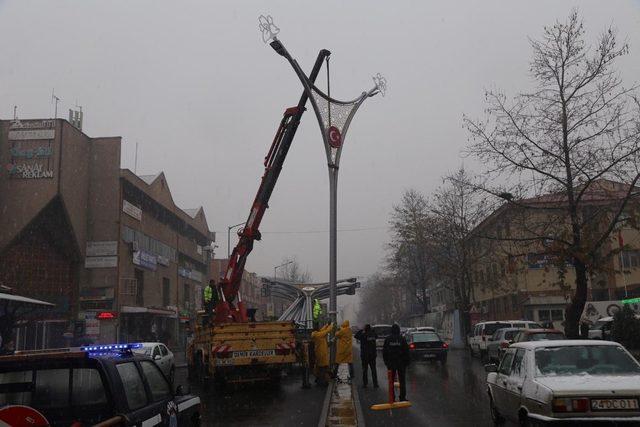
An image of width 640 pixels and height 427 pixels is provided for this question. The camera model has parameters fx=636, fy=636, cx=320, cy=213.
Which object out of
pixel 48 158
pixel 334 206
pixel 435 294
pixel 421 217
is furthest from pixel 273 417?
pixel 435 294

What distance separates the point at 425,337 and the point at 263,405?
49.9 ft

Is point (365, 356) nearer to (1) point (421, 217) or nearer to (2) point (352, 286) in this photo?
(2) point (352, 286)

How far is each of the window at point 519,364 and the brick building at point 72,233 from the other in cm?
2767

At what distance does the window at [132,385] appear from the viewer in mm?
5074

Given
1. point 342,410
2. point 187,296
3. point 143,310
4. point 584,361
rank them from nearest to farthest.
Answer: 1. point 584,361
2. point 342,410
3. point 143,310
4. point 187,296

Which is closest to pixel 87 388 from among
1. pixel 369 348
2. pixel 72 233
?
pixel 369 348

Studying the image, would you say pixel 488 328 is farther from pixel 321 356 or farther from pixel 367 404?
pixel 367 404

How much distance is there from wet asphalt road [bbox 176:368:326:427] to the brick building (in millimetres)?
18494

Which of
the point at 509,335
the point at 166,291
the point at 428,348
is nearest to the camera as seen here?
the point at 509,335

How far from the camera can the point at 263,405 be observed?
1336cm

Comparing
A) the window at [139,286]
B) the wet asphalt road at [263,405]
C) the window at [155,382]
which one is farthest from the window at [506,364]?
the window at [139,286]

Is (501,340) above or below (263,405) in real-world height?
above

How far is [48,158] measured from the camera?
37.9 m

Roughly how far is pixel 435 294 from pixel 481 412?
82.0 metres
